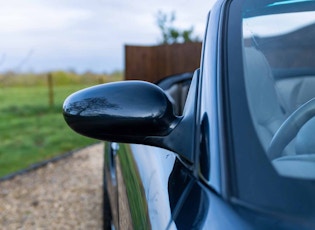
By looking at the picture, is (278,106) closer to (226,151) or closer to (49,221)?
(226,151)

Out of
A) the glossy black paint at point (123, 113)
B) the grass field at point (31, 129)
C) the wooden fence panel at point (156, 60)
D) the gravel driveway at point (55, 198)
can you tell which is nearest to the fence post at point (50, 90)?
the grass field at point (31, 129)

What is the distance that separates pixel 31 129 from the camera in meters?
7.45

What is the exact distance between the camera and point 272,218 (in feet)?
2.55

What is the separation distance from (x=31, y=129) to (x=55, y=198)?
3.90 meters

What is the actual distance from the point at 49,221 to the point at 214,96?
→ 2.74 metres

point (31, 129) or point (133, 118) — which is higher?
point (133, 118)

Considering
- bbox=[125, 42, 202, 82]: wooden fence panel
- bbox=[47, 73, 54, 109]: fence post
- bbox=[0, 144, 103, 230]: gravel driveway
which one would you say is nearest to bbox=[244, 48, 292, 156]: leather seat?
Answer: bbox=[0, 144, 103, 230]: gravel driveway

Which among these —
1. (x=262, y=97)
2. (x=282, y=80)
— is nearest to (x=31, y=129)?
(x=282, y=80)

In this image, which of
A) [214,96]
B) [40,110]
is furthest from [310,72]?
[40,110]

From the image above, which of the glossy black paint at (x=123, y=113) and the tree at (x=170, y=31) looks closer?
the glossy black paint at (x=123, y=113)

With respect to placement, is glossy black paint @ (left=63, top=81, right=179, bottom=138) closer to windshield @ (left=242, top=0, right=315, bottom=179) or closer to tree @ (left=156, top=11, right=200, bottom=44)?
windshield @ (left=242, top=0, right=315, bottom=179)

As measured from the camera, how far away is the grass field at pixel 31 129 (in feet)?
17.6

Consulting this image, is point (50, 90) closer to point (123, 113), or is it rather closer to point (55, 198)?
point (55, 198)

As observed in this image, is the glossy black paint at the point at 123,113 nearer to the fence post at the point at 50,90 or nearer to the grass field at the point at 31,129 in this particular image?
the grass field at the point at 31,129
